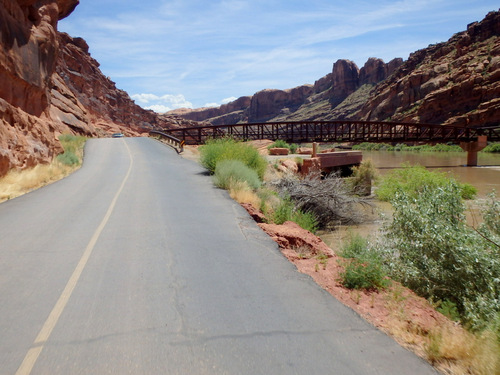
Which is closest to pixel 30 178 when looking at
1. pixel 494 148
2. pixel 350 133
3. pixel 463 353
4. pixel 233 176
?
pixel 233 176

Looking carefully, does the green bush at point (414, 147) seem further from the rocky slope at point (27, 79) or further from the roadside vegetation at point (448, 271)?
the roadside vegetation at point (448, 271)

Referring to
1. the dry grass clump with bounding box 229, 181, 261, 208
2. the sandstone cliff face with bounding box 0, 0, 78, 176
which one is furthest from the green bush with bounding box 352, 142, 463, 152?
the dry grass clump with bounding box 229, 181, 261, 208

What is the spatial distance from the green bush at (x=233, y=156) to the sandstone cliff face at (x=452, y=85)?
69019 millimetres

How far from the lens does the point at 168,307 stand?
4.65m

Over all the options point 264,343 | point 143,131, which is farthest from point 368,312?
point 143,131

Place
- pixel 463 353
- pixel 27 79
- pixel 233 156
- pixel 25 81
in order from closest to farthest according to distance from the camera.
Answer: pixel 463 353 < pixel 233 156 < pixel 25 81 < pixel 27 79

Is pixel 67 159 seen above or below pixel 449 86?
below

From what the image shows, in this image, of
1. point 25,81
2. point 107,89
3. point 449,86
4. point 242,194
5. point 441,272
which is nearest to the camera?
point 441,272

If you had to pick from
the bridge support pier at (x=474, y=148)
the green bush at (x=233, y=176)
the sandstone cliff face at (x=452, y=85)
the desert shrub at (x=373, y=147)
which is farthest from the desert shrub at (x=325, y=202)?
the desert shrub at (x=373, y=147)

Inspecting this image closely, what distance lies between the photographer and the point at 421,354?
373cm

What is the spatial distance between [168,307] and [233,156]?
1387 centimetres

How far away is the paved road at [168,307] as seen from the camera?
3.54m

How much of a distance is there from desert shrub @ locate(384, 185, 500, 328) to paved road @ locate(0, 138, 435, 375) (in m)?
2.16

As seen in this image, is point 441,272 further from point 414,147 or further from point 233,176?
point 414,147
